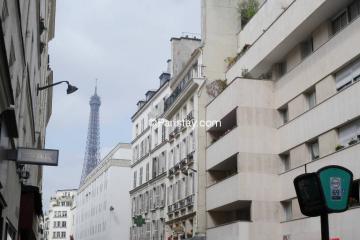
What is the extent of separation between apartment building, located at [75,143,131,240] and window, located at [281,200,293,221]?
45.0 meters

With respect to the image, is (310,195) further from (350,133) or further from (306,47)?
(306,47)

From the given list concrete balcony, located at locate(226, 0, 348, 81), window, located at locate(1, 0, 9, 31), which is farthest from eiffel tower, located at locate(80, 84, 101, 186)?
window, located at locate(1, 0, 9, 31)

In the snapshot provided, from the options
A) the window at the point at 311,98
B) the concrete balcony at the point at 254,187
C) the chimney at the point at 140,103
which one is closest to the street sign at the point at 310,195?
the window at the point at 311,98

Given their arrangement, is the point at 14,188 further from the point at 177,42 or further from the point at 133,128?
the point at 133,128

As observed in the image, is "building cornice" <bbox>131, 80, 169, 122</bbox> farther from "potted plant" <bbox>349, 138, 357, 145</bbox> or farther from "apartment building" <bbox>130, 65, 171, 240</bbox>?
"potted plant" <bbox>349, 138, 357, 145</bbox>

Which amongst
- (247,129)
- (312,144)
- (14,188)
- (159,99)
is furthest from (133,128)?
(14,188)

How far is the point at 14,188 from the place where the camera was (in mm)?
16000

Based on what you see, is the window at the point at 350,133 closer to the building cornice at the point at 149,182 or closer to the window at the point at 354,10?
the window at the point at 354,10

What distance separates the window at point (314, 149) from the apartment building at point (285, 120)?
2.0 inches

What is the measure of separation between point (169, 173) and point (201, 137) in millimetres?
8441

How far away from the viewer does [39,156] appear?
13.3 meters

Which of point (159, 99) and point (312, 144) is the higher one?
point (159, 99)

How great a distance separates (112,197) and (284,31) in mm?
49452

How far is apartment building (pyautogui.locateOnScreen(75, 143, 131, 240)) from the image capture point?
74562mm
